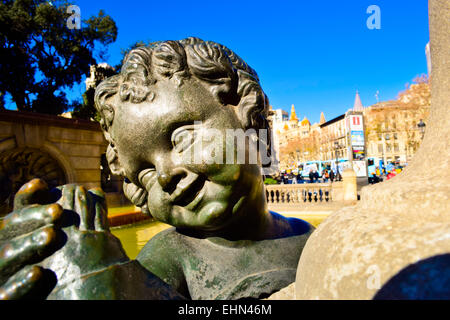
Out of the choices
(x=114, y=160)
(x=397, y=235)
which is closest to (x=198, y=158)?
(x=114, y=160)

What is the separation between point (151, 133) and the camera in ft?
4.25

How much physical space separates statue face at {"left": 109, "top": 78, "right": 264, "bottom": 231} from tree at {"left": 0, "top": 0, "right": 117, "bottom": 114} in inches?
755

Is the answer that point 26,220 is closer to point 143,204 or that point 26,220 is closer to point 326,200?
point 143,204

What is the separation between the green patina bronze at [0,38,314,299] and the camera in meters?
1.29

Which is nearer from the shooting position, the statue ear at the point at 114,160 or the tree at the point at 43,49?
the statue ear at the point at 114,160

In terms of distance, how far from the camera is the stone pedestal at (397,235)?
0.68 m

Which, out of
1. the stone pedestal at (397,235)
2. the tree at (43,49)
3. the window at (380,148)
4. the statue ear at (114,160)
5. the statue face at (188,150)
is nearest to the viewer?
the stone pedestal at (397,235)

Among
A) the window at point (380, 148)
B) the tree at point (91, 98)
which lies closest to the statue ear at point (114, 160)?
the tree at point (91, 98)

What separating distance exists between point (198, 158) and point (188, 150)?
0.20 ft

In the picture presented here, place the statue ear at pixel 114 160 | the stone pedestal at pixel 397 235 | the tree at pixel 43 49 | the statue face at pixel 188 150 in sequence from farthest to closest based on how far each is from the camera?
the tree at pixel 43 49, the statue ear at pixel 114 160, the statue face at pixel 188 150, the stone pedestal at pixel 397 235

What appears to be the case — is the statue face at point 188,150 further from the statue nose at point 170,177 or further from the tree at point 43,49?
the tree at point 43,49

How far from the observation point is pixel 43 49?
17.9 meters

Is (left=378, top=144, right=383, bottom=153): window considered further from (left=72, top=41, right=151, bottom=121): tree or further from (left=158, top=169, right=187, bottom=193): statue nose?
(left=158, top=169, right=187, bottom=193): statue nose
